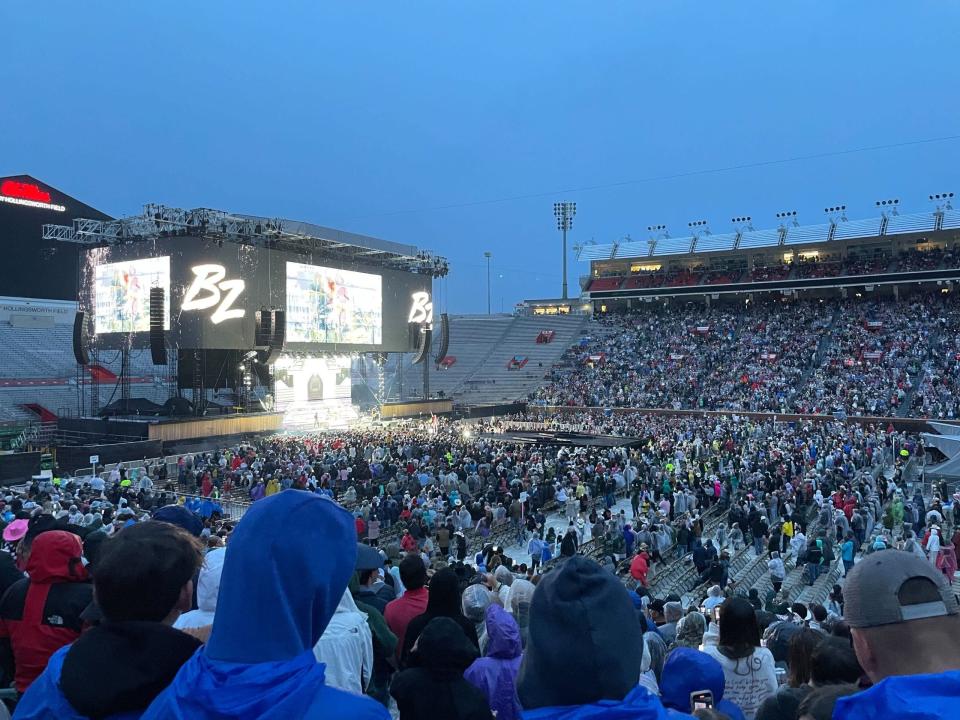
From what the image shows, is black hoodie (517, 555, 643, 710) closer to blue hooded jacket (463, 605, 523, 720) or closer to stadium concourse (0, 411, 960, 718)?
stadium concourse (0, 411, 960, 718)

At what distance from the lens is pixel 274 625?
149 centimetres

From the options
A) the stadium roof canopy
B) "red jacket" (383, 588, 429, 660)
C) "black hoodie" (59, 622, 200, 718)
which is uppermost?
the stadium roof canopy

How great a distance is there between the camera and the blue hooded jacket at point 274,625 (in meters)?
1.42

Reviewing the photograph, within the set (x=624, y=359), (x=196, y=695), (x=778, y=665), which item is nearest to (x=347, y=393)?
(x=624, y=359)

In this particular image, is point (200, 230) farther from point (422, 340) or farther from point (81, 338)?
point (422, 340)

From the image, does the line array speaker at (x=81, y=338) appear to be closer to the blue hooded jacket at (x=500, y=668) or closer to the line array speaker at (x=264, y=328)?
the line array speaker at (x=264, y=328)

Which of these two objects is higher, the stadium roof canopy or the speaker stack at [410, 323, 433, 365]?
the stadium roof canopy

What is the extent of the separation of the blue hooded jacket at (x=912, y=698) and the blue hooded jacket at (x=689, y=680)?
1.84 metres

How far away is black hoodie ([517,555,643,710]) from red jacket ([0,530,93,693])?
2.46 meters

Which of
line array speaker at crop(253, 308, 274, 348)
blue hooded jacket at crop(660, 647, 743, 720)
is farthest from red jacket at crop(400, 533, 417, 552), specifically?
line array speaker at crop(253, 308, 274, 348)

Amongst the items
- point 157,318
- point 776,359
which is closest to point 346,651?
point 157,318

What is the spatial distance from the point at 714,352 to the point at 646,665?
1608 inches

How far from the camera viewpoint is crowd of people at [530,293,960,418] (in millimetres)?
33438

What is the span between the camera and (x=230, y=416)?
29.5m
